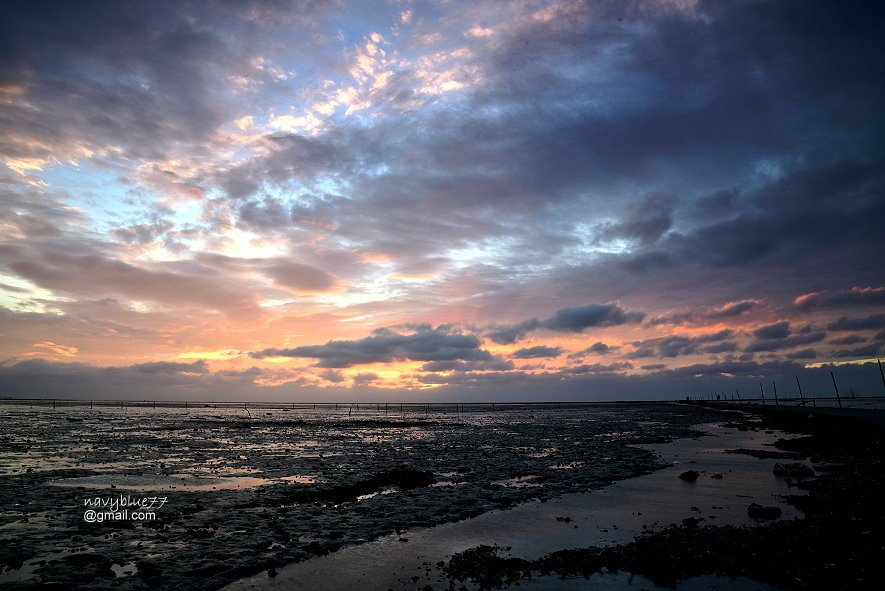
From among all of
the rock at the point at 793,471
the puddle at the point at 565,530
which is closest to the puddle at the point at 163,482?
the puddle at the point at 565,530

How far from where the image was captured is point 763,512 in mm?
17656

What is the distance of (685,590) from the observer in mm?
11484

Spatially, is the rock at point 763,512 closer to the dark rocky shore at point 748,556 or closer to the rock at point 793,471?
the dark rocky shore at point 748,556

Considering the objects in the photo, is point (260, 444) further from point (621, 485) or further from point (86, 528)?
point (621, 485)

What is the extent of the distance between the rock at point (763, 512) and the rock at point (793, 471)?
10122 mm

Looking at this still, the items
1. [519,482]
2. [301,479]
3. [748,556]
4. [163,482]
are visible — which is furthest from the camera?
[301,479]

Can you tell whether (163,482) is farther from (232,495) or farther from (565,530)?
(565,530)

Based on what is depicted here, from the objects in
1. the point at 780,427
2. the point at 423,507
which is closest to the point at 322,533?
the point at 423,507

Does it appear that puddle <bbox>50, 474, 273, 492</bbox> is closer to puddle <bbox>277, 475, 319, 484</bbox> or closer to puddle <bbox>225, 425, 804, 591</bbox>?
puddle <bbox>277, 475, 319, 484</bbox>

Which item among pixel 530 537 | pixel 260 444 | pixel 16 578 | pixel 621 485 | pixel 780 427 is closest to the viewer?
pixel 16 578

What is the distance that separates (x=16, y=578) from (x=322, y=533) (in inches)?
329

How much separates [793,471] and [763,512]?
11.3 m

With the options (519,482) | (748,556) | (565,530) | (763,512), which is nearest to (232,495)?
(519,482)

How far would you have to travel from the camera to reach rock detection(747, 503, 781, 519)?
17.4 metres
